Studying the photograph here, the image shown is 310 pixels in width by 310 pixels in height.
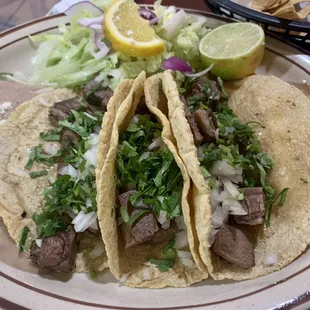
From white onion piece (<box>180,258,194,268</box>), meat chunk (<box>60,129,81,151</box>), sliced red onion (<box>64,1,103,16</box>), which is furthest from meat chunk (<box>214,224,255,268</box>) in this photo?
sliced red onion (<box>64,1,103,16</box>)

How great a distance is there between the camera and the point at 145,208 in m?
1.98

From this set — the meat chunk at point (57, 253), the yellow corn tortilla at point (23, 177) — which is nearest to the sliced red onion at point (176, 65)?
the yellow corn tortilla at point (23, 177)

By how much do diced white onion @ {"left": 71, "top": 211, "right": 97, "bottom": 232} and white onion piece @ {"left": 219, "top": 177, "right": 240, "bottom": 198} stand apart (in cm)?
61

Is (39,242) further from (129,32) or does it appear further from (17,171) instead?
(129,32)

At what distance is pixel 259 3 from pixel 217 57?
0.60 m

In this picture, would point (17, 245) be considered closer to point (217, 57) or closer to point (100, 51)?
point (100, 51)

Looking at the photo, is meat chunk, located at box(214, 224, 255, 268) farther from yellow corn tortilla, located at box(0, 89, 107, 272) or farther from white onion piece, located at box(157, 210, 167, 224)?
yellow corn tortilla, located at box(0, 89, 107, 272)

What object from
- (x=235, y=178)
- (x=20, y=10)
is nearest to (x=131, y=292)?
(x=235, y=178)

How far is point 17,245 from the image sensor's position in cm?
204

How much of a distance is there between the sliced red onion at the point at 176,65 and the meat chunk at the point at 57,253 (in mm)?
1383

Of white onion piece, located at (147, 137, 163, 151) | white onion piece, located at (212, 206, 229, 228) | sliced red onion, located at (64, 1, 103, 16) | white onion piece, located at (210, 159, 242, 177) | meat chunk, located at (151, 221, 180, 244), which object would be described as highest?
sliced red onion, located at (64, 1, 103, 16)

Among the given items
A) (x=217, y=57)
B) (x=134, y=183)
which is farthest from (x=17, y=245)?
(x=217, y=57)

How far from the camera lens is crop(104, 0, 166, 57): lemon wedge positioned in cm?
286

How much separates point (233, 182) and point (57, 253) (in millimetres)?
861
